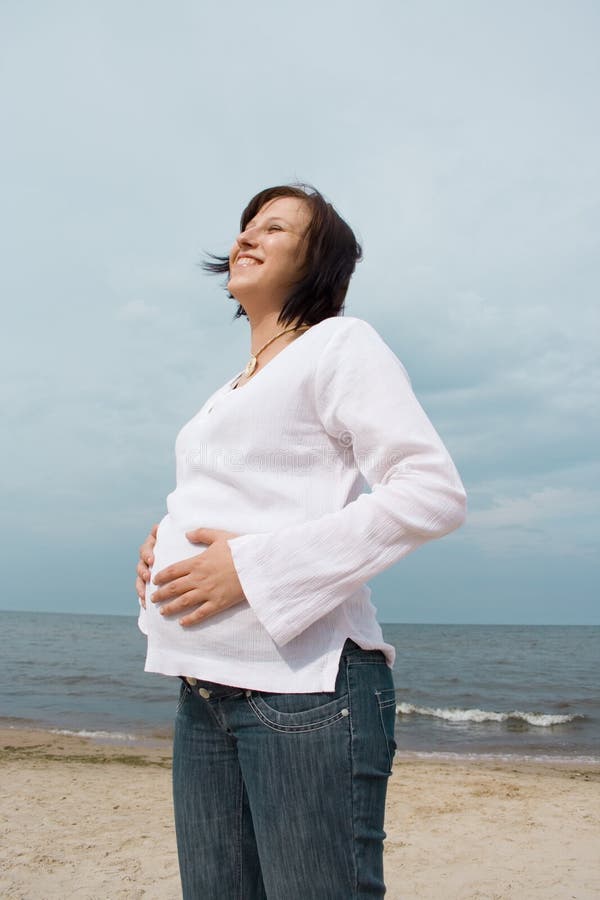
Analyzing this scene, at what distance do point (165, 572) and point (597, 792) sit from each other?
21.6 ft

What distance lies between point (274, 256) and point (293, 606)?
2.62 feet

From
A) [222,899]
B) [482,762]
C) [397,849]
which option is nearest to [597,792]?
[482,762]

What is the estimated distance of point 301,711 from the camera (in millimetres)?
1186

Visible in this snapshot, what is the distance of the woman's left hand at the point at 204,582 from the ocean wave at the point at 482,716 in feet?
38.8

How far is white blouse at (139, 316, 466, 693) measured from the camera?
122 cm

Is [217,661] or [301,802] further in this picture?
[217,661]

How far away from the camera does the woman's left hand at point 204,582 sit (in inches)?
→ 49.2

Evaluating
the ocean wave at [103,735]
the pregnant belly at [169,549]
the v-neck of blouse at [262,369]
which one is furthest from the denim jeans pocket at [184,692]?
the ocean wave at [103,735]

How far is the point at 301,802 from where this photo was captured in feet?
3.80

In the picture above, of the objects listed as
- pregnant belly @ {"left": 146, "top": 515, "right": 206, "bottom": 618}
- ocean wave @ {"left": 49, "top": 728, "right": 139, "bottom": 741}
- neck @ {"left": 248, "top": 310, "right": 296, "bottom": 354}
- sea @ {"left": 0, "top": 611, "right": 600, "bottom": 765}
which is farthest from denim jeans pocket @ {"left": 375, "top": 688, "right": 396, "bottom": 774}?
ocean wave @ {"left": 49, "top": 728, "right": 139, "bottom": 741}

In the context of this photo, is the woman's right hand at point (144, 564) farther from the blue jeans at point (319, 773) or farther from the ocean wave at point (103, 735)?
the ocean wave at point (103, 735)

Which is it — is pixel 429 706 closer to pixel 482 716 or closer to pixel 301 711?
pixel 482 716

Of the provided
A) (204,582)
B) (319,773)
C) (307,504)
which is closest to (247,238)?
(307,504)

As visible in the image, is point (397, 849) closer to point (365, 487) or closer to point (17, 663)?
point (365, 487)
